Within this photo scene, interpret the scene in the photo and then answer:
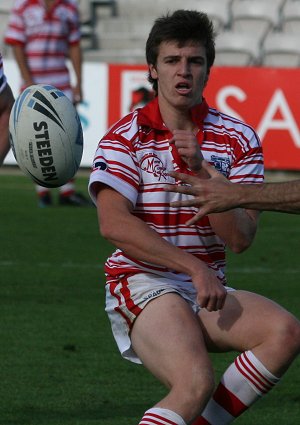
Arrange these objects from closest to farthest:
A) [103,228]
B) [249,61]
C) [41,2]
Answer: [103,228] → [41,2] → [249,61]

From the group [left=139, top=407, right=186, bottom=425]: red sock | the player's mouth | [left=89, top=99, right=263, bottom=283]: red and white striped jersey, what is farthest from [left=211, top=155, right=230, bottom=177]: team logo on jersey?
[left=139, top=407, right=186, bottom=425]: red sock

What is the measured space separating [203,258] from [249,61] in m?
15.6

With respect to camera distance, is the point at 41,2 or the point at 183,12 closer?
the point at 183,12

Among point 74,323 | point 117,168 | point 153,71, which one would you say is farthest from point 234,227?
point 74,323

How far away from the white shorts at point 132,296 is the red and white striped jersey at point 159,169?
41mm

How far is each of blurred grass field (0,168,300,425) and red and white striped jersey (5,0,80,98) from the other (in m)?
1.51

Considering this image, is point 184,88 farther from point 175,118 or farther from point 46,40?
point 46,40

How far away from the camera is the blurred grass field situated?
19.8 feet

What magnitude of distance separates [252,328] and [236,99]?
12.6 m

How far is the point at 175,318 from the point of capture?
15.5ft

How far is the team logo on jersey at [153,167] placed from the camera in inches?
194

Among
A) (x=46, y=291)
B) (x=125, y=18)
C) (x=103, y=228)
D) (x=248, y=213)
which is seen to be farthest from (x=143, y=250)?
(x=125, y=18)

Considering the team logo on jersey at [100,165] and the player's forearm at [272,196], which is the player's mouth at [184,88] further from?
the player's forearm at [272,196]

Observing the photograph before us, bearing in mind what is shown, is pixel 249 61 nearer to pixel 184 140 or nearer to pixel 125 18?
pixel 125 18
